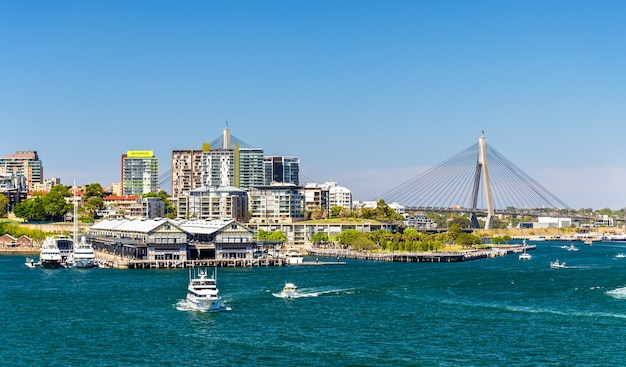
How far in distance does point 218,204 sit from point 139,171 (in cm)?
5611

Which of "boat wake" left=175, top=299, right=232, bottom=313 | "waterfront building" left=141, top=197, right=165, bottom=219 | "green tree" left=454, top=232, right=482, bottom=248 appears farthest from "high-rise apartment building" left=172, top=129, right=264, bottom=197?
"boat wake" left=175, top=299, right=232, bottom=313

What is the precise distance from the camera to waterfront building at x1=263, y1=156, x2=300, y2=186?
160375 millimetres

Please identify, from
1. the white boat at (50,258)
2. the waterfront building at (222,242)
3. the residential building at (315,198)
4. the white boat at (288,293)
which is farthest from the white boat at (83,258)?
the residential building at (315,198)

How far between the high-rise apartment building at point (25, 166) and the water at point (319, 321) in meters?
118

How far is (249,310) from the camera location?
46.8 meters

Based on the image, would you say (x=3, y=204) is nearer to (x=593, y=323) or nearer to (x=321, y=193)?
(x=321, y=193)

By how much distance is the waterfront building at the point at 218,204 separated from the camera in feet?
390

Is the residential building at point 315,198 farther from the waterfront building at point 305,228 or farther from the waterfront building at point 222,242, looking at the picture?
the waterfront building at point 222,242

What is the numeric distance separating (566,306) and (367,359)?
18904mm

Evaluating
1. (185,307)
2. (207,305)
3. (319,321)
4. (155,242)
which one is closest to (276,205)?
(155,242)

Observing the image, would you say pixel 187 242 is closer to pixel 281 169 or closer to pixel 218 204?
pixel 218 204

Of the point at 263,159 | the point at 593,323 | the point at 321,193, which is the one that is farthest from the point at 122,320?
the point at 263,159

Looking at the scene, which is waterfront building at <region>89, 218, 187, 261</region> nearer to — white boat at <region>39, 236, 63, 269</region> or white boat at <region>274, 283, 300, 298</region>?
white boat at <region>39, 236, 63, 269</region>

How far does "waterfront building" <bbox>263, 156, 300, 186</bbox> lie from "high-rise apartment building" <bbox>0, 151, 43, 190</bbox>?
4986 cm
